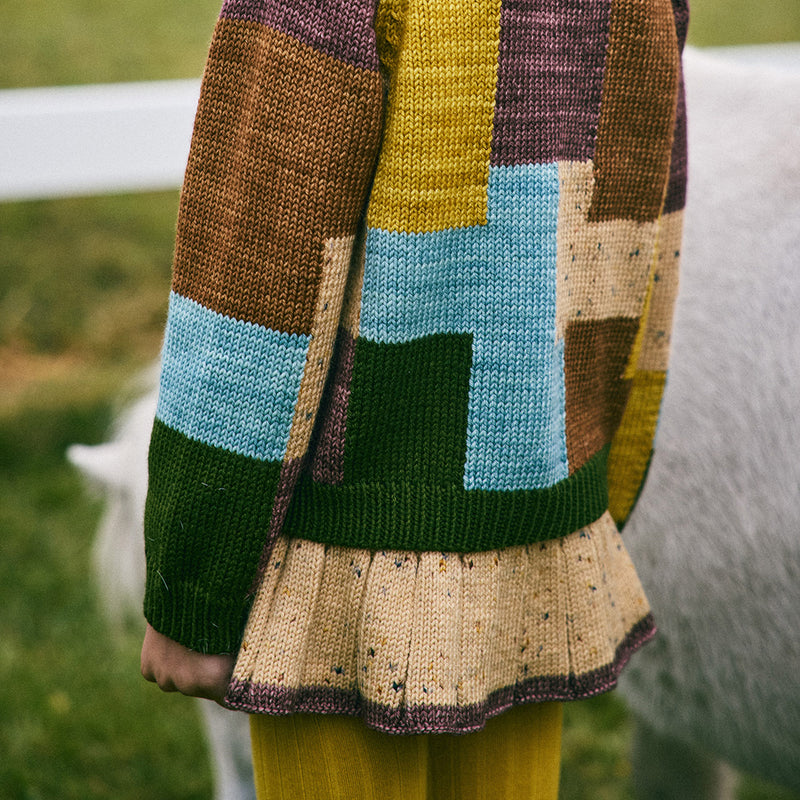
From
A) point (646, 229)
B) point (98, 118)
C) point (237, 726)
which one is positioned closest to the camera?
point (646, 229)

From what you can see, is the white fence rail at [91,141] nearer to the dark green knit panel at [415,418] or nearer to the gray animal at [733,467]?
the gray animal at [733,467]

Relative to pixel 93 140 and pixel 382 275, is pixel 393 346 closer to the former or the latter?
pixel 382 275

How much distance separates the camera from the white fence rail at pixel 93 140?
243cm

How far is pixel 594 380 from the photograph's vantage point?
0.92m

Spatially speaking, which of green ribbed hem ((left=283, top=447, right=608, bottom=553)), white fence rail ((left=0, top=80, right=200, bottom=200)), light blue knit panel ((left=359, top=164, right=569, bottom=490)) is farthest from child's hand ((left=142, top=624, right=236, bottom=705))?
white fence rail ((left=0, top=80, right=200, bottom=200))

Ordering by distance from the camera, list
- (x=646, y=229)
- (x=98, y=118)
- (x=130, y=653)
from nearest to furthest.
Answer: (x=646, y=229) < (x=130, y=653) < (x=98, y=118)

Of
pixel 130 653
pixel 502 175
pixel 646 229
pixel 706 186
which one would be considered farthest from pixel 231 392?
pixel 130 653

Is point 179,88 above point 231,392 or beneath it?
beneath

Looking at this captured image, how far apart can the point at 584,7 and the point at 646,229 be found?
0.71 feet

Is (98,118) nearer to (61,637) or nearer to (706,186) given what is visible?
(61,637)

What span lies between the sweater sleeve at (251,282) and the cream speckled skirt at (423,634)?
1.7 inches

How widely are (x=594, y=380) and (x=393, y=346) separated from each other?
0.25 metres

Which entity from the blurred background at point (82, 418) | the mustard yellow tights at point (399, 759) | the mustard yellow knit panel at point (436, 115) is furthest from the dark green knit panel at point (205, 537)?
the blurred background at point (82, 418)

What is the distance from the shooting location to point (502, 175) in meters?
0.77
